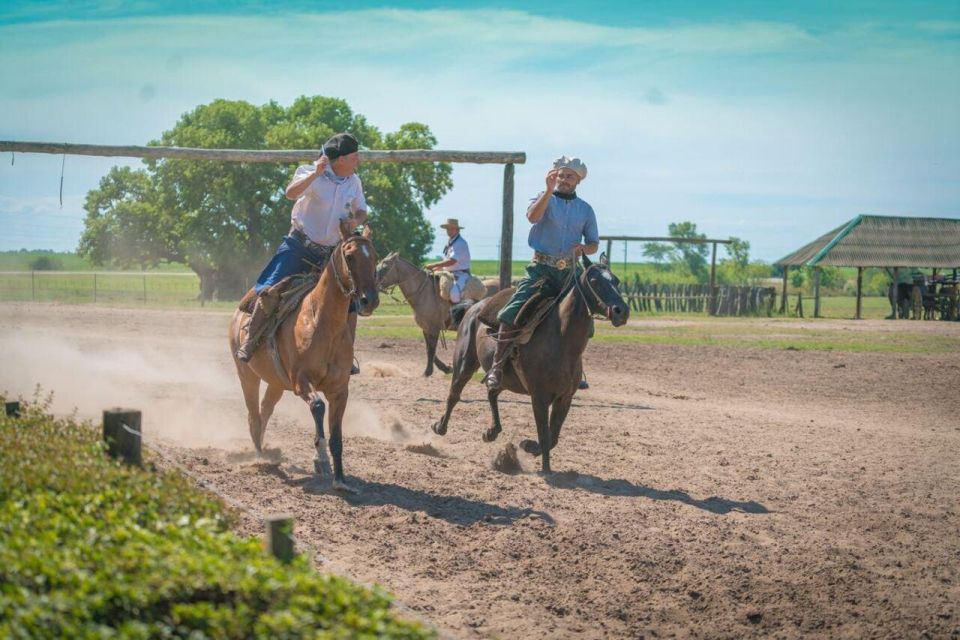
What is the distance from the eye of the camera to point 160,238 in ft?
193

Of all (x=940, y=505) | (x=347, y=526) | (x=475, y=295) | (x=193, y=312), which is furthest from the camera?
(x=193, y=312)

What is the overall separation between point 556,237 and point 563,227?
13 cm

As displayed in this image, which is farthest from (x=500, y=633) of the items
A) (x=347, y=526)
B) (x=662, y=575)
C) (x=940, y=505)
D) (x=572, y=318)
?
(x=940, y=505)

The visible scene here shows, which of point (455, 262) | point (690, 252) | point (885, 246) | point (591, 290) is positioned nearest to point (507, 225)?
point (455, 262)

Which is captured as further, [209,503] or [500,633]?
[500,633]

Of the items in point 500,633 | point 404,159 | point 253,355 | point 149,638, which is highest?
point 404,159

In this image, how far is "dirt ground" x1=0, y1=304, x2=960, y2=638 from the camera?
7012 millimetres

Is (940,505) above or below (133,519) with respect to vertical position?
below

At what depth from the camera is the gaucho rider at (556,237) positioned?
34.4 ft

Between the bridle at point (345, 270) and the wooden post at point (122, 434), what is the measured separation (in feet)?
8.82

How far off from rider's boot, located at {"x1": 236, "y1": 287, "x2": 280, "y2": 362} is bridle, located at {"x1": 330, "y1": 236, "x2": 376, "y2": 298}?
977 millimetres

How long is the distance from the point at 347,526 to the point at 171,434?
451 centimetres

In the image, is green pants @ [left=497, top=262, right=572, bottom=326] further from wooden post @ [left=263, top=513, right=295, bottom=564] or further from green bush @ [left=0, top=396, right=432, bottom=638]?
wooden post @ [left=263, top=513, right=295, bottom=564]

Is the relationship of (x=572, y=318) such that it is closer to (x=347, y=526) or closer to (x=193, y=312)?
(x=347, y=526)
